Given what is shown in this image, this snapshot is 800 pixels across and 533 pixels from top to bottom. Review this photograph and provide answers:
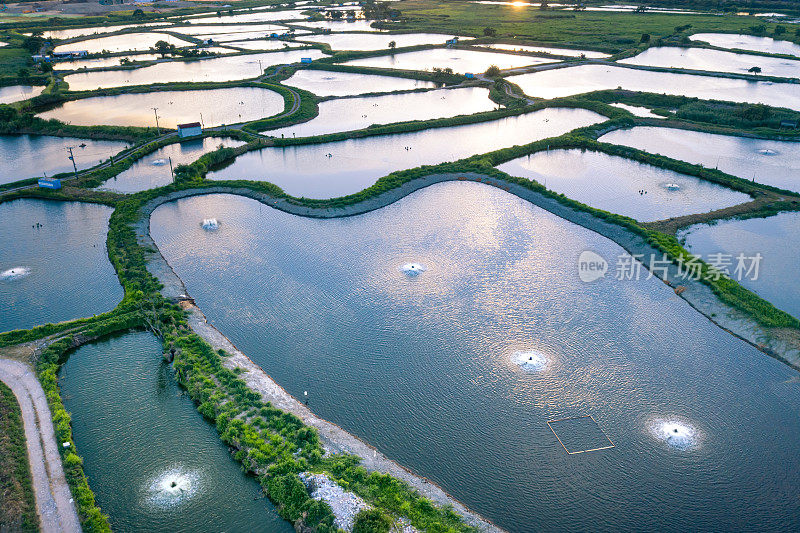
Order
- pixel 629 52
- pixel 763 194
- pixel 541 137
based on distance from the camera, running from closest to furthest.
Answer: pixel 763 194 < pixel 541 137 < pixel 629 52

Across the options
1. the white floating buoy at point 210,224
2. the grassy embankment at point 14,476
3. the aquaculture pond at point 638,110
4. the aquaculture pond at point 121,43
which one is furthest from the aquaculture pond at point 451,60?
the grassy embankment at point 14,476

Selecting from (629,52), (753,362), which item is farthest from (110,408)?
(629,52)

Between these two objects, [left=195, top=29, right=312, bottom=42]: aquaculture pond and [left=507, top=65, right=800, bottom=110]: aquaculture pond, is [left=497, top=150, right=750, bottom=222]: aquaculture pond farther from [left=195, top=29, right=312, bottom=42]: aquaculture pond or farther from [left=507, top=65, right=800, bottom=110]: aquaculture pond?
[left=195, top=29, right=312, bottom=42]: aquaculture pond

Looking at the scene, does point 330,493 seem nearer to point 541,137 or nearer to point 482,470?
point 482,470

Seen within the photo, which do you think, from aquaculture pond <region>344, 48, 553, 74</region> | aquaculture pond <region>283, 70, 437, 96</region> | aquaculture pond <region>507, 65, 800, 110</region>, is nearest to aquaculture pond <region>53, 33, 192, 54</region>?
aquaculture pond <region>283, 70, 437, 96</region>

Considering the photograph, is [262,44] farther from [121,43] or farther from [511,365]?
[511,365]

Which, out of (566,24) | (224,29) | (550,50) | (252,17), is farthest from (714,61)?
(252,17)

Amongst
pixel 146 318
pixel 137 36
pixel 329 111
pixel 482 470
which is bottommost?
pixel 482 470
